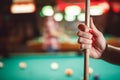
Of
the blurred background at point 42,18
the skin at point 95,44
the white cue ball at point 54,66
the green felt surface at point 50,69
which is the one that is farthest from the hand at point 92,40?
the blurred background at point 42,18

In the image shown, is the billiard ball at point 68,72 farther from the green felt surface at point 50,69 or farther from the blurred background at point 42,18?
the blurred background at point 42,18

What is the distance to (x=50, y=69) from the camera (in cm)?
447

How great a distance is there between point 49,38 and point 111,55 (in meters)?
4.58

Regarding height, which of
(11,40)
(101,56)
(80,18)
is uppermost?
(101,56)

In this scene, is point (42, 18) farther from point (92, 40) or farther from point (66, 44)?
point (92, 40)

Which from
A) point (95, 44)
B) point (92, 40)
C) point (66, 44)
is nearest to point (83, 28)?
point (92, 40)

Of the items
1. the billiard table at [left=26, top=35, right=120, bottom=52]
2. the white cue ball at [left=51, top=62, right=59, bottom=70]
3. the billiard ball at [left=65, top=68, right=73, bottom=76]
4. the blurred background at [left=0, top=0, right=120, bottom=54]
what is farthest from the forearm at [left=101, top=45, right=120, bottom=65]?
the blurred background at [left=0, top=0, right=120, bottom=54]

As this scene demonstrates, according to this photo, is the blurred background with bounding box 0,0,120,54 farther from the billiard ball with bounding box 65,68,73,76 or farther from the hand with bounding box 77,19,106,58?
the hand with bounding box 77,19,106,58

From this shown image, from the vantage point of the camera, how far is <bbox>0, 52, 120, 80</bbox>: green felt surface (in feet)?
14.0

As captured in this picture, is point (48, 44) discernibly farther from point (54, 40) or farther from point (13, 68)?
point (13, 68)

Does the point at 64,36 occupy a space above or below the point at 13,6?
below

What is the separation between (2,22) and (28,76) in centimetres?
360

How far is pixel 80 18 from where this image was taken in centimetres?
750

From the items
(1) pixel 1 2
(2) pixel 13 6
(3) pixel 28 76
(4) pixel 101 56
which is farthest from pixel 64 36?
(4) pixel 101 56
